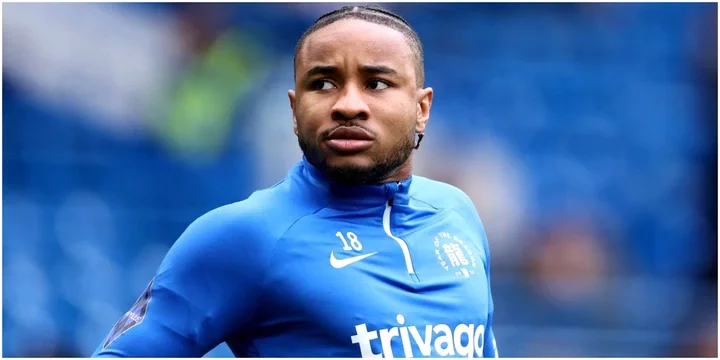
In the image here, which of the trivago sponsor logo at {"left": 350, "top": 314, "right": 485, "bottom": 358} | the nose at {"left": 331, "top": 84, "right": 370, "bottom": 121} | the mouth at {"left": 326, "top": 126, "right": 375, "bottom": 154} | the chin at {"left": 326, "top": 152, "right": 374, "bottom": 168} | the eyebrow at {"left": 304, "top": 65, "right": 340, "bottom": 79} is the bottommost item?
the trivago sponsor logo at {"left": 350, "top": 314, "right": 485, "bottom": 358}

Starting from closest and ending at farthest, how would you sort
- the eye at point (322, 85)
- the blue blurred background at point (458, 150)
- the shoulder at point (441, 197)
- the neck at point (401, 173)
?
the eye at point (322, 85) < the neck at point (401, 173) < the shoulder at point (441, 197) < the blue blurred background at point (458, 150)

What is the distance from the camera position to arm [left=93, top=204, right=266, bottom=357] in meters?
2.37

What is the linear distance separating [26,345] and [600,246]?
184 inches

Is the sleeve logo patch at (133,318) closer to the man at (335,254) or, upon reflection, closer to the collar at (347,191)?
the man at (335,254)

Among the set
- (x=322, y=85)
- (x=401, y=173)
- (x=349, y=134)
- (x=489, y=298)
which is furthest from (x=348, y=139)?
(x=489, y=298)

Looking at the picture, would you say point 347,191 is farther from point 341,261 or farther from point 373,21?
point 373,21

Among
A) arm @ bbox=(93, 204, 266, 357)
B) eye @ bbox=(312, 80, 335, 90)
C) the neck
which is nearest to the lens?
arm @ bbox=(93, 204, 266, 357)

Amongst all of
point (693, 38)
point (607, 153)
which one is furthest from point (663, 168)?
point (693, 38)

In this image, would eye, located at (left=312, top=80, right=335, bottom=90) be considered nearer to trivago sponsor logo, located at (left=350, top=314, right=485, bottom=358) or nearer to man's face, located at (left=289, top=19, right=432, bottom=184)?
man's face, located at (left=289, top=19, right=432, bottom=184)

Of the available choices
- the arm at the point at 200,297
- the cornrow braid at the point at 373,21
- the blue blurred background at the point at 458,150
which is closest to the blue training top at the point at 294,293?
the arm at the point at 200,297

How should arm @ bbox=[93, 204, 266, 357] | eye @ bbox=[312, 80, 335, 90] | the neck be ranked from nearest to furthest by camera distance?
arm @ bbox=[93, 204, 266, 357] < eye @ bbox=[312, 80, 335, 90] < the neck

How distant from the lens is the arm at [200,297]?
2.37m

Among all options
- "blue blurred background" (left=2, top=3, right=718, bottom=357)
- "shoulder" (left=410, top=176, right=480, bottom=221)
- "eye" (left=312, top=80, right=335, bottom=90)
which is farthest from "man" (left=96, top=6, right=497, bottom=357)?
"blue blurred background" (left=2, top=3, right=718, bottom=357)

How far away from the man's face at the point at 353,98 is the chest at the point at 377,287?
15 cm
